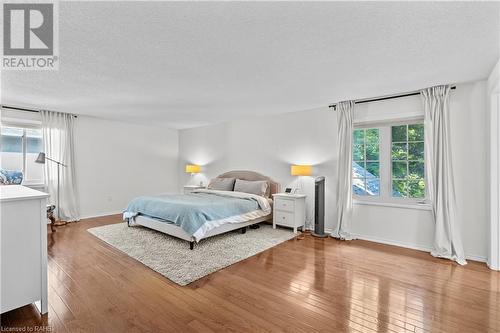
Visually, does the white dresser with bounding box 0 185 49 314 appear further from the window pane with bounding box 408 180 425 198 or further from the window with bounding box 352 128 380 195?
the window pane with bounding box 408 180 425 198

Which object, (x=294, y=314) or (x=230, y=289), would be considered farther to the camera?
(x=230, y=289)

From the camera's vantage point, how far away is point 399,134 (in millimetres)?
3809

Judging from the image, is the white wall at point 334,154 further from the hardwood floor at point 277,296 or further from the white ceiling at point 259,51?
the hardwood floor at point 277,296

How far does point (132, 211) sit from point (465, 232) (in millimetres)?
5243

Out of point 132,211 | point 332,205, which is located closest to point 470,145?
point 332,205

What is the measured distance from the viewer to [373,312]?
1.96 metres

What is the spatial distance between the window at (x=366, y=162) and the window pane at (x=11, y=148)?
21.2 feet

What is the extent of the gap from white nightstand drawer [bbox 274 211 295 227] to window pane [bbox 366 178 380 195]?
1.39 meters

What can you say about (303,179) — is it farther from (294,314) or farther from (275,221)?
(294,314)

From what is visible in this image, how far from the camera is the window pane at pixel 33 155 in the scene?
4.77 meters

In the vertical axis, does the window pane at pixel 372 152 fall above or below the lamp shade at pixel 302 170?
above

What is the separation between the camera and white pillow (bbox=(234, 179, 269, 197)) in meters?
4.90

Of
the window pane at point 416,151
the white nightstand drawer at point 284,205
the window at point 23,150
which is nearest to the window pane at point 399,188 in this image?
the window pane at point 416,151

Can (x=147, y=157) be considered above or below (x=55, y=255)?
above
